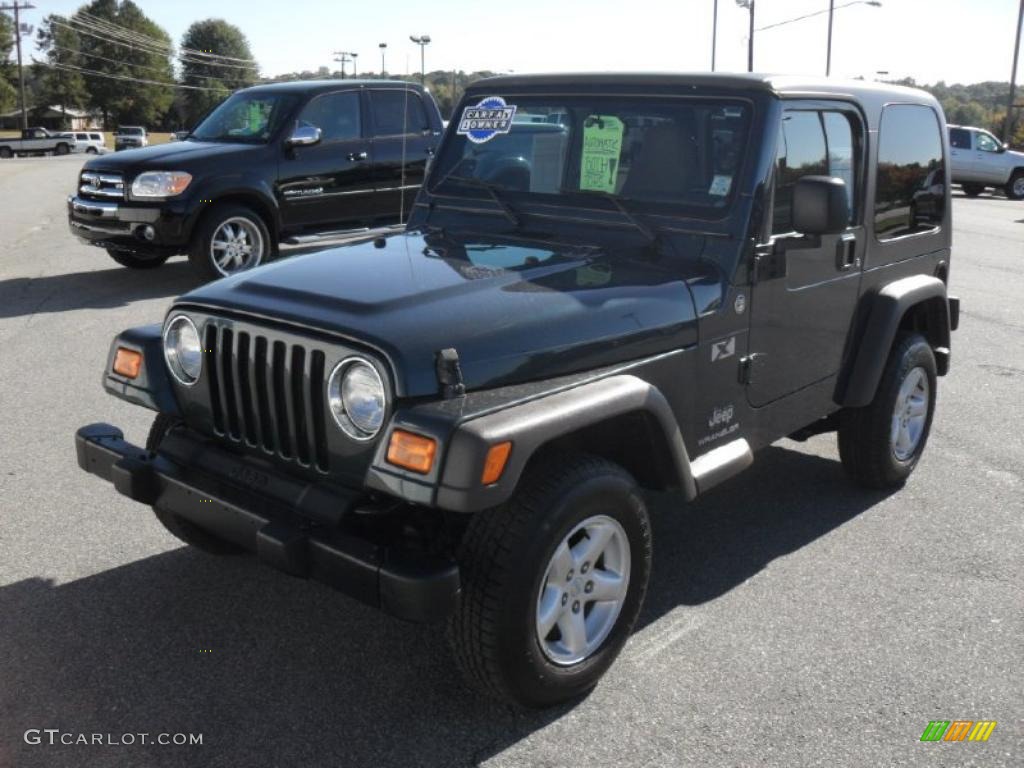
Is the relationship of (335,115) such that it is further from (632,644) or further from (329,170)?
(632,644)

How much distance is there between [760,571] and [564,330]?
5.55 feet

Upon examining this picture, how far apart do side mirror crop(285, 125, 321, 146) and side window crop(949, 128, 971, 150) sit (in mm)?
22719

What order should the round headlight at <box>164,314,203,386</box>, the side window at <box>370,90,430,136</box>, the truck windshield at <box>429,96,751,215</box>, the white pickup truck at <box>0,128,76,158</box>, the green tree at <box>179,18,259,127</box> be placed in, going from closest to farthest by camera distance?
the round headlight at <box>164,314,203,386</box> → the truck windshield at <box>429,96,751,215</box> → the side window at <box>370,90,430,136</box> → the white pickup truck at <box>0,128,76,158</box> → the green tree at <box>179,18,259,127</box>

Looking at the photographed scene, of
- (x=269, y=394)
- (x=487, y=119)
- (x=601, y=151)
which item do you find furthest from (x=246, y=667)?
(x=487, y=119)

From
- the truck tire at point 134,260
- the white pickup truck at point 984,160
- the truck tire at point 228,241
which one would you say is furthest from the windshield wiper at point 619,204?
the white pickup truck at point 984,160

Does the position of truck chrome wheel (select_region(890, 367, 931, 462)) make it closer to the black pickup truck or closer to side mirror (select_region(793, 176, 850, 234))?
side mirror (select_region(793, 176, 850, 234))

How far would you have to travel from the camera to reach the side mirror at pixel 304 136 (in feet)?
34.4

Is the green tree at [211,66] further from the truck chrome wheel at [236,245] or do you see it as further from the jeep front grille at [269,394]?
the jeep front grille at [269,394]

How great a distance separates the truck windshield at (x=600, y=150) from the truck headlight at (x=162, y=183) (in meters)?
6.16

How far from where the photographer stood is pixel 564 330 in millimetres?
3264

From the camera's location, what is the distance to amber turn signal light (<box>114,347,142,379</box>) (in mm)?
3707

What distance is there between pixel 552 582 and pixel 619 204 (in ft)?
5.16

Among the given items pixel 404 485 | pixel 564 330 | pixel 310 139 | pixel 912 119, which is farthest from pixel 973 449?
pixel 310 139

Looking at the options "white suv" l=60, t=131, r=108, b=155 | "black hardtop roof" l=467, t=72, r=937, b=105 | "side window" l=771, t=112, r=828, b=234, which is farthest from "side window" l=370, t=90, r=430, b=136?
"white suv" l=60, t=131, r=108, b=155
